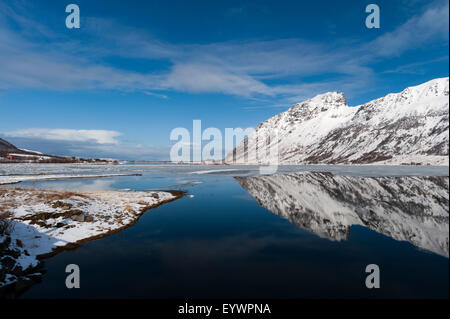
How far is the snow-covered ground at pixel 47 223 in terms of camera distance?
45.5 feet

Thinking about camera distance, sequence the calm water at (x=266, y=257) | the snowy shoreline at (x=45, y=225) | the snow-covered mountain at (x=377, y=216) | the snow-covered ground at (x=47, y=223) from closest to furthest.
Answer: the calm water at (x=266, y=257)
the snowy shoreline at (x=45, y=225)
the snow-covered ground at (x=47, y=223)
the snow-covered mountain at (x=377, y=216)

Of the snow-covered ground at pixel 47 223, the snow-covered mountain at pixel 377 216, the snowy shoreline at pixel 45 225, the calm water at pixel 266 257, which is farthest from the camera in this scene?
the snow-covered mountain at pixel 377 216

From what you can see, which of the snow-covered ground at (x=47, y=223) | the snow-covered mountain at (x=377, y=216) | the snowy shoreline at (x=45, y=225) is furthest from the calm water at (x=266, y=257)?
the snow-covered ground at (x=47, y=223)

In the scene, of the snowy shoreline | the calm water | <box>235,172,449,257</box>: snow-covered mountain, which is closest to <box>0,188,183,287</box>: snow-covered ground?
the snowy shoreline

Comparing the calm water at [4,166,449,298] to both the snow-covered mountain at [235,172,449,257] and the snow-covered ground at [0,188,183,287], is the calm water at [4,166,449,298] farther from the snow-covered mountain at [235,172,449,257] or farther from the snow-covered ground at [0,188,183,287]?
the snow-covered ground at [0,188,183,287]

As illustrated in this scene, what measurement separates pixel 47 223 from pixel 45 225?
329 millimetres

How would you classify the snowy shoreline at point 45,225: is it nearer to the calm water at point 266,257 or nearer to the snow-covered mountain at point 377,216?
the calm water at point 266,257

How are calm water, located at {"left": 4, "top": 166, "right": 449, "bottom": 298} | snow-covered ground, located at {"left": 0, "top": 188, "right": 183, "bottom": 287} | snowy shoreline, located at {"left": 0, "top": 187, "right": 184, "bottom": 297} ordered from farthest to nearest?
snow-covered ground, located at {"left": 0, "top": 188, "right": 183, "bottom": 287}
snowy shoreline, located at {"left": 0, "top": 187, "right": 184, "bottom": 297}
calm water, located at {"left": 4, "top": 166, "right": 449, "bottom": 298}

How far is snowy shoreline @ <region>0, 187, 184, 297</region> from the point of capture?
1336 centimetres

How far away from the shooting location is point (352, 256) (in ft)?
49.3

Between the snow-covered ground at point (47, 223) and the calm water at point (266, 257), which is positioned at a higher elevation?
the snow-covered ground at point (47, 223)

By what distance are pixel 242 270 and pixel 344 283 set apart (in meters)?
5.09
